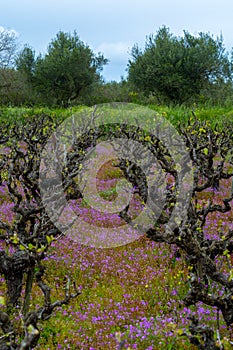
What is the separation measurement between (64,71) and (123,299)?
4483cm

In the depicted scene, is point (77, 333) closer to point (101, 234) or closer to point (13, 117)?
point (101, 234)

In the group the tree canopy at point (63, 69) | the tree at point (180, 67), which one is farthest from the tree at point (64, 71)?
the tree at point (180, 67)

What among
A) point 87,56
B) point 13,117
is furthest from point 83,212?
point 87,56

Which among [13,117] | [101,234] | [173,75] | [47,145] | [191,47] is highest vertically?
[191,47]

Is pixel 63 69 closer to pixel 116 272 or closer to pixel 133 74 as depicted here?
pixel 133 74

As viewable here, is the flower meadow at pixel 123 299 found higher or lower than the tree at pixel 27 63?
lower

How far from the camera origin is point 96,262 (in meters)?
8.46

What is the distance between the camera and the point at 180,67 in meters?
43.8

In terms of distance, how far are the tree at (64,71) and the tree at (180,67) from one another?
21.8 ft

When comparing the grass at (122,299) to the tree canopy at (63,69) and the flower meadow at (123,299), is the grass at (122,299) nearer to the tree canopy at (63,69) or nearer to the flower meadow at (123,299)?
the flower meadow at (123,299)

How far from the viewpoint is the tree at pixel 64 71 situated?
4862 cm

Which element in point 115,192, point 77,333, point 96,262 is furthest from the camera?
point 115,192

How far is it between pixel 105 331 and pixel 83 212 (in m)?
6.52

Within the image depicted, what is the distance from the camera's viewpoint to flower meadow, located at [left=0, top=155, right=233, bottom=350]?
5.43 metres
